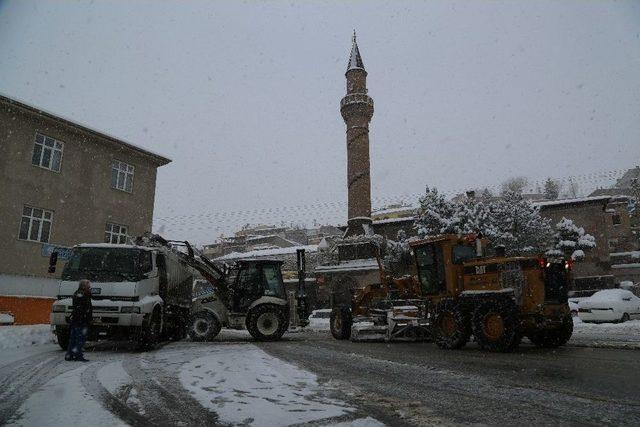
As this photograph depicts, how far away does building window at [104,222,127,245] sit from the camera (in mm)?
23109

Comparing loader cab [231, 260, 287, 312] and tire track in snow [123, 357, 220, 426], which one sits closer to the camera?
tire track in snow [123, 357, 220, 426]

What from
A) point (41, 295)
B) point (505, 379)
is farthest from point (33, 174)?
point (505, 379)

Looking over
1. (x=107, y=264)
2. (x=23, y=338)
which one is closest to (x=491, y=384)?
(x=107, y=264)

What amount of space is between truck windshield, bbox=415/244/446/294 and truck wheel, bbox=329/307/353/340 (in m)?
3.22

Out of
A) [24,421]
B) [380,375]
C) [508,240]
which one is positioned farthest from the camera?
[508,240]

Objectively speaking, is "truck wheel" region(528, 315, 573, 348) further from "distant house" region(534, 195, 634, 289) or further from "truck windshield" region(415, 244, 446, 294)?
"distant house" region(534, 195, 634, 289)

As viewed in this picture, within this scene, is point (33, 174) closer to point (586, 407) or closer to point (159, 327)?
point (159, 327)

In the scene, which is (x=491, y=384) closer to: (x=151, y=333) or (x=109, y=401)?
(x=109, y=401)

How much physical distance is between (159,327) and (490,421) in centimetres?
868

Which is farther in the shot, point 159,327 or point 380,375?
point 159,327

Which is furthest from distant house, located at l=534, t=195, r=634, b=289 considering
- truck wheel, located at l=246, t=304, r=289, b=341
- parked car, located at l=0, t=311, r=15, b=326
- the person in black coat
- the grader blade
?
parked car, located at l=0, t=311, r=15, b=326

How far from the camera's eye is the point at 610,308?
692 inches

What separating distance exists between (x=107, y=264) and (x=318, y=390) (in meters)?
6.63

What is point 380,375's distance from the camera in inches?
262
